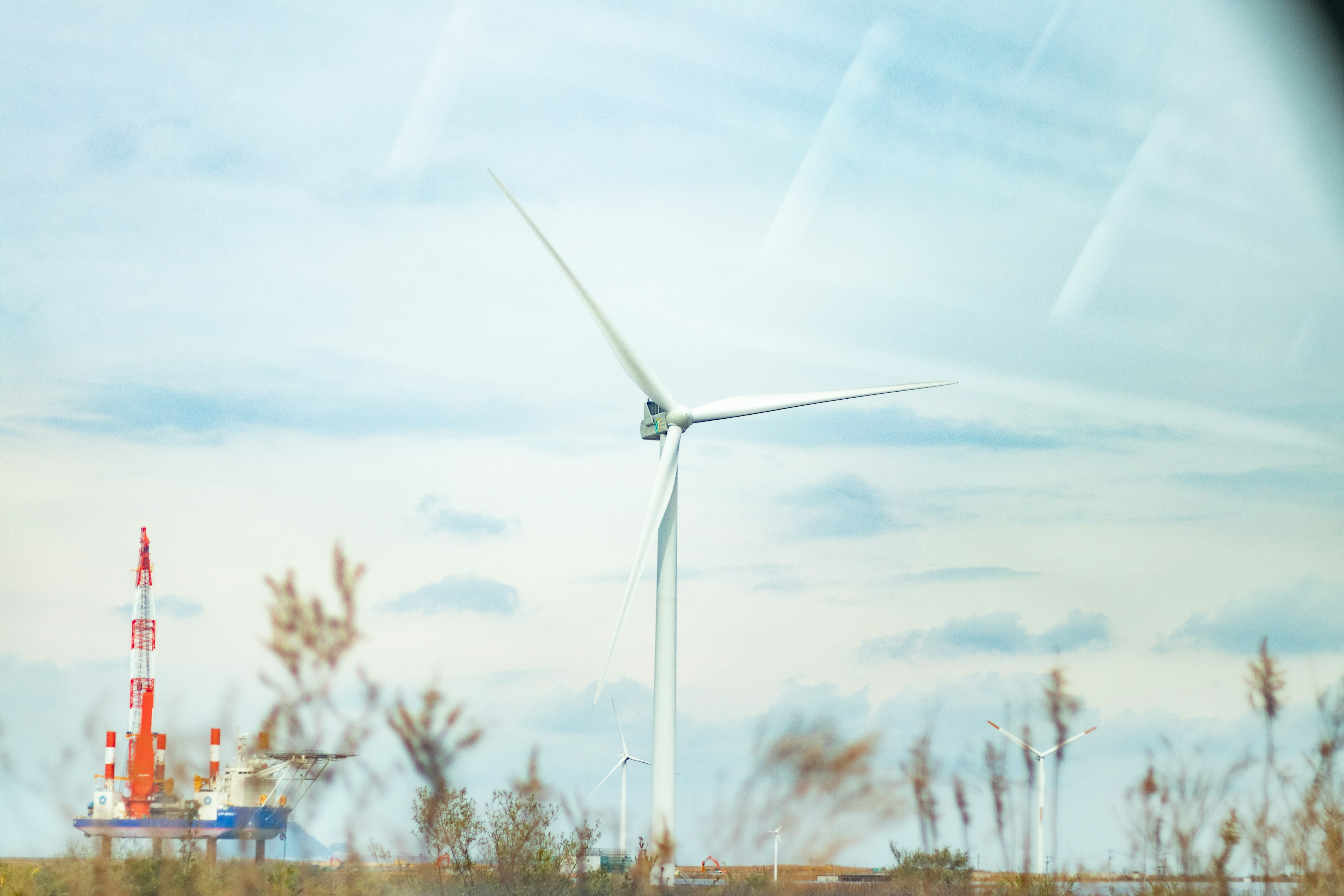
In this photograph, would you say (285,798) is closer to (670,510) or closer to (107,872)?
(670,510)

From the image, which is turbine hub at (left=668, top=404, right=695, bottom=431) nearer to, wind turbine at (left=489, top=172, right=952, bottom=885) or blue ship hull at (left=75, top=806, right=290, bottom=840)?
wind turbine at (left=489, top=172, right=952, bottom=885)

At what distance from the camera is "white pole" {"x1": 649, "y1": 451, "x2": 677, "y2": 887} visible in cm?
3984

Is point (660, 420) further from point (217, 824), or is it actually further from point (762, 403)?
point (217, 824)

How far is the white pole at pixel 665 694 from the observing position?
39844mm

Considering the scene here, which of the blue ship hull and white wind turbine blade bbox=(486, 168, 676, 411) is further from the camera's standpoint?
the blue ship hull

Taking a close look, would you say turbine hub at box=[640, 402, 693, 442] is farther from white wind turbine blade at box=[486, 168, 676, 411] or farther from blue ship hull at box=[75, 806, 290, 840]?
blue ship hull at box=[75, 806, 290, 840]

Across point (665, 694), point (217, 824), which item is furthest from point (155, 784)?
point (665, 694)

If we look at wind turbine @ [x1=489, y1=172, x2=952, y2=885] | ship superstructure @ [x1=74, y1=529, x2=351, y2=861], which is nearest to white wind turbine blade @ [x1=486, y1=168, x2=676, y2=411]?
wind turbine @ [x1=489, y1=172, x2=952, y2=885]

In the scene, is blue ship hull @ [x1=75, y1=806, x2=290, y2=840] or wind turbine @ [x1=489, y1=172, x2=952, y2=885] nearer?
wind turbine @ [x1=489, y1=172, x2=952, y2=885]

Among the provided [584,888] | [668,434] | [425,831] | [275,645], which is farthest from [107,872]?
[668,434]

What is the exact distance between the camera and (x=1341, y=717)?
18.1m

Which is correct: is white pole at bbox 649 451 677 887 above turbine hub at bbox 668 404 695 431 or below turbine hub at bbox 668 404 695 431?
below

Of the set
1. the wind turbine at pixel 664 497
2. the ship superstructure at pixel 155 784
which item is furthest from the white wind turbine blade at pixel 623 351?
the ship superstructure at pixel 155 784

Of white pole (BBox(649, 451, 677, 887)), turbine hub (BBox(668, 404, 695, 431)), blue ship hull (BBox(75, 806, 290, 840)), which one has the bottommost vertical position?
blue ship hull (BBox(75, 806, 290, 840))
